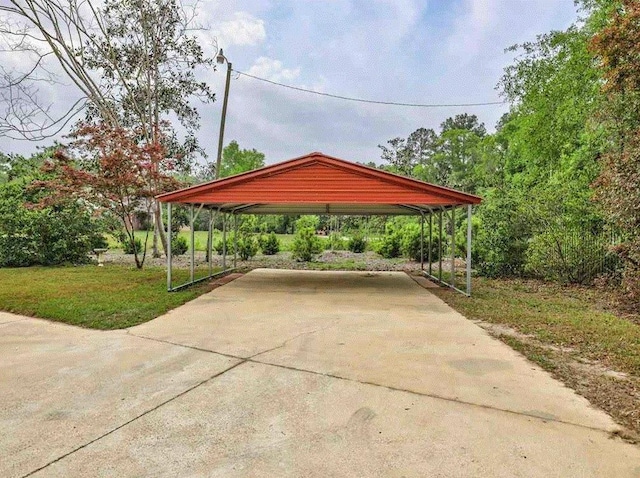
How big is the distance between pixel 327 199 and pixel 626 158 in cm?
476

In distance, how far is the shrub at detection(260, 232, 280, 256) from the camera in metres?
16.8

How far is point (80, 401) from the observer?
3.01 metres

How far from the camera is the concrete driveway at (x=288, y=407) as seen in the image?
7.30 ft

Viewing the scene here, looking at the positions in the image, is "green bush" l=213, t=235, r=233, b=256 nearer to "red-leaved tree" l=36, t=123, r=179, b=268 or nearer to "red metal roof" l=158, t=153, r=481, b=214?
"red-leaved tree" l=36, t=123, r=179, b=268

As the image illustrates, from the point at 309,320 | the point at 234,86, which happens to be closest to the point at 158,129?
the point at 234,86

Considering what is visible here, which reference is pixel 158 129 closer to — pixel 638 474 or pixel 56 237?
pixel 56 237

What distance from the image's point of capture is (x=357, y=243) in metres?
18.1

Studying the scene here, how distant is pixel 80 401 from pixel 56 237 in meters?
11.6

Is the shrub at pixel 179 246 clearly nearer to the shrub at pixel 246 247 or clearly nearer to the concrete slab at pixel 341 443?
the shrub at pixel 246 247

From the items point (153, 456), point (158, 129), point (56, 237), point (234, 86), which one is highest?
point (234, 86)

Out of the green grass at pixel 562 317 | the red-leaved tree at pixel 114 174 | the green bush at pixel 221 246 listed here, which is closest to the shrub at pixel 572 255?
the green grass at pixel 562 317

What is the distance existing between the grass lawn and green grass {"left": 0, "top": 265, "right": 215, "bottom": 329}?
4.83 metres

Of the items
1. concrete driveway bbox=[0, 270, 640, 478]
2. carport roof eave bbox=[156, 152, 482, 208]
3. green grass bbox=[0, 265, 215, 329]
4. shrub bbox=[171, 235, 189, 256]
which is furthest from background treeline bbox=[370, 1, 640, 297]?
shrub bbox=[171, 235, 189, 256]

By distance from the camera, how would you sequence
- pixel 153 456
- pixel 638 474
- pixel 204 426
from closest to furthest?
pixel 638 474, pixel 153 456, pixel 204 426
